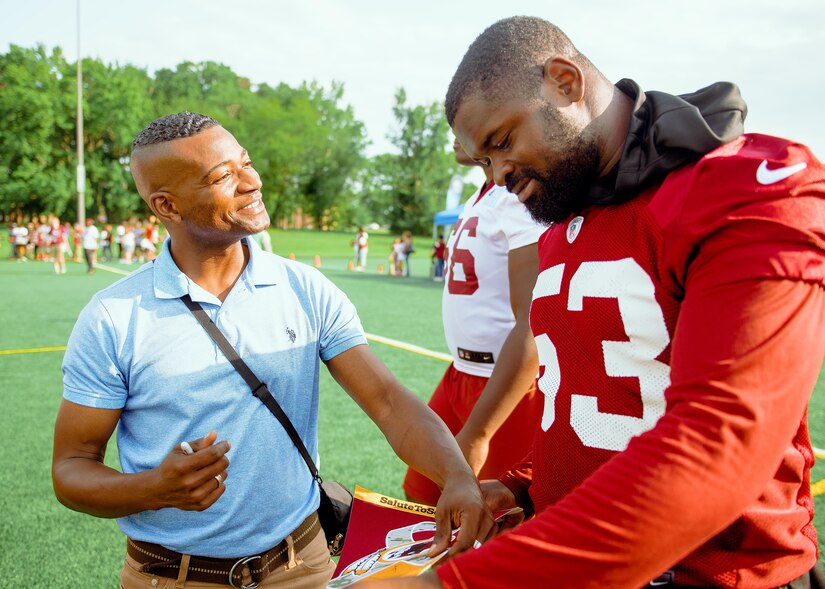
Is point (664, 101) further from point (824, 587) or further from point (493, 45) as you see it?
point (824, 587)

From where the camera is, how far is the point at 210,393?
7.03 ft

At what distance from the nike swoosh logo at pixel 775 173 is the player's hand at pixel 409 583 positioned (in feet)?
2.68

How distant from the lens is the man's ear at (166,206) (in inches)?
91.5

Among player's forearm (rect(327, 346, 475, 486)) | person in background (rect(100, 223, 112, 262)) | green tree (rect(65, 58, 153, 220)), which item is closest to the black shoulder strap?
player's forearm (rect(327, 346, 475, 486))

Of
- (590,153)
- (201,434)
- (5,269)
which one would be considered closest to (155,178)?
(201,434)

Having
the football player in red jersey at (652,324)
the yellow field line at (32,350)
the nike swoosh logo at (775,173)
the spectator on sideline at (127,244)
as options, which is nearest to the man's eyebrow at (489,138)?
the football player in red jersey at (652,324)

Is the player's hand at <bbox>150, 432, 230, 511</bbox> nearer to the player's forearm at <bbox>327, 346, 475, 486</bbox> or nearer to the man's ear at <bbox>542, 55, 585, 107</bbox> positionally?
the player's forearm at <bbox>327, 346, 475, 486</bbox>

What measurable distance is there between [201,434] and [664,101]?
63.8 inches

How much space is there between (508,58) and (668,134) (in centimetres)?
39

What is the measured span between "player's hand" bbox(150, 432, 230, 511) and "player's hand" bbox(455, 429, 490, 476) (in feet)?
3.76

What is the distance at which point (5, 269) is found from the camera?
2441cm

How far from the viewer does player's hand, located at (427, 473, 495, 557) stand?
1.67m

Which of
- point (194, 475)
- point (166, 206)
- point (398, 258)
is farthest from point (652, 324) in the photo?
point (398, 258)

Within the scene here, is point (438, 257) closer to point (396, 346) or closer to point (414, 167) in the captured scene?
point (396, 346)
